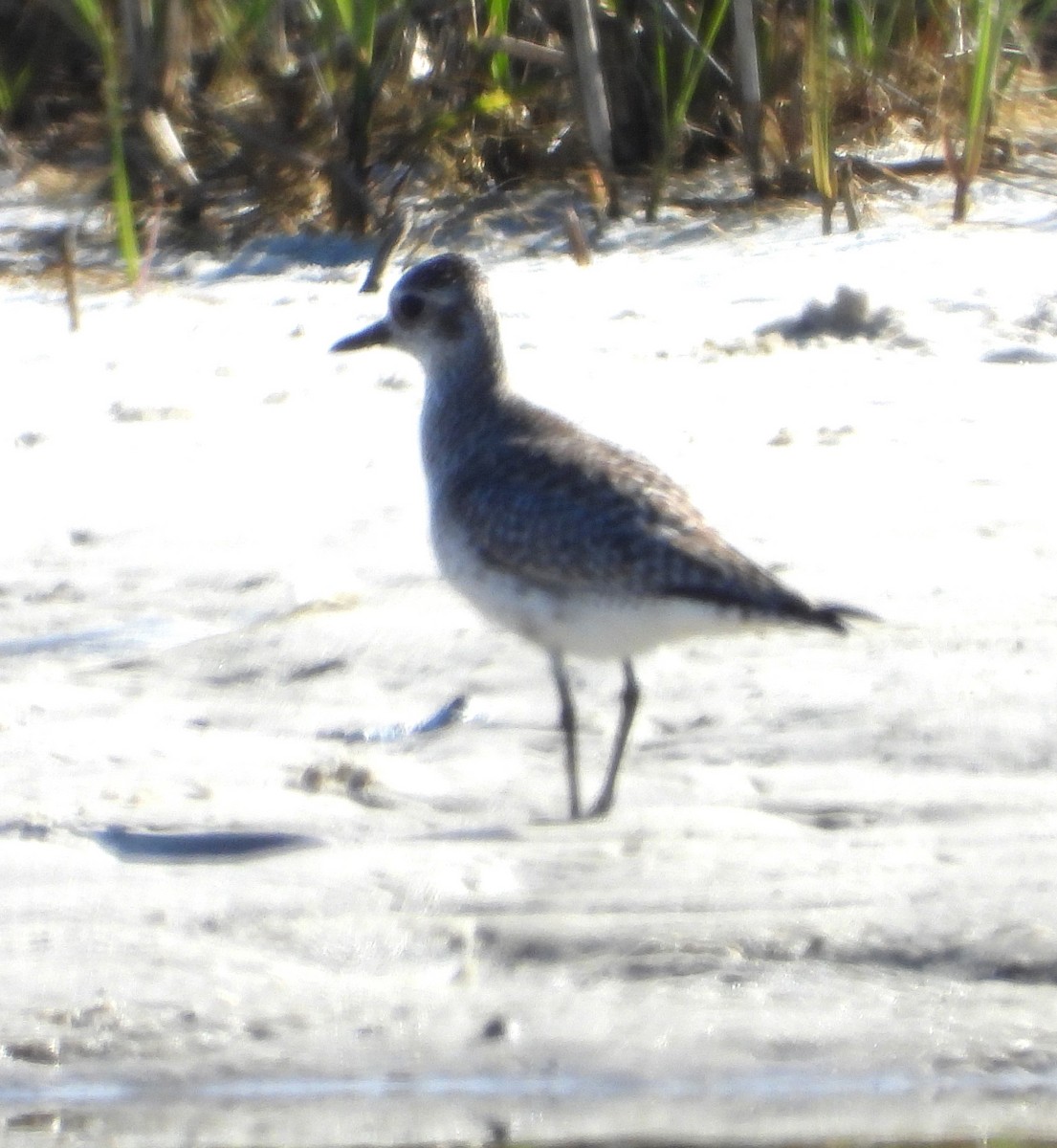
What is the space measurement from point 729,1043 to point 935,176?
599 centimetres

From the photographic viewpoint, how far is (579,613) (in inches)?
171

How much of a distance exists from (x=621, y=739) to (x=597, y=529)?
38 cm

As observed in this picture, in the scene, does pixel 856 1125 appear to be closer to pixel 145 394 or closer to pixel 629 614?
pixel 629 614

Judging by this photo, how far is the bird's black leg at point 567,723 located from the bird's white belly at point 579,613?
0.04 meters

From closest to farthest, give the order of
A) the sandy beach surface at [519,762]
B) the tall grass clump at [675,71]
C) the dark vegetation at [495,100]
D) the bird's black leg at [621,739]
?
1. the sandy beach surface at [519,762]
2. the bird's black leg at [621,739]
3. the tall grass clump at [675,71]
4. the dark vegetation at [495,100]

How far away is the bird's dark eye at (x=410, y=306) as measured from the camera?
5234 millimetres

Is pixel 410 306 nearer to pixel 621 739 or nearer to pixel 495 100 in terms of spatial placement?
pixel 621 739

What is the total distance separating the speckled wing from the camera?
417cm

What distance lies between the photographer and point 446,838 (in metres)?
3.95

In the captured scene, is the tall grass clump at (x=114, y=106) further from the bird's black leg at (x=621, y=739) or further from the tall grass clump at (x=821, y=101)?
the bird's black leg at (x=621, y=739)

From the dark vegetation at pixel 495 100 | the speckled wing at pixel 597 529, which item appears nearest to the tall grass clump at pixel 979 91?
the dark vegetation at pixel 495 100

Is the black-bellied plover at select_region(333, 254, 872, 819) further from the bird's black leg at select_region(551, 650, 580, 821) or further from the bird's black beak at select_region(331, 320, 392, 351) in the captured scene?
the bird's black beak at select_region(331, 320, 392, 351)

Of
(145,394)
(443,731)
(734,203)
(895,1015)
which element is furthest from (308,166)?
(895,1015)

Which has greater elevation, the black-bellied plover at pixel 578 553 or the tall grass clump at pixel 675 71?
the black-bellied plover at pixel 578 553
